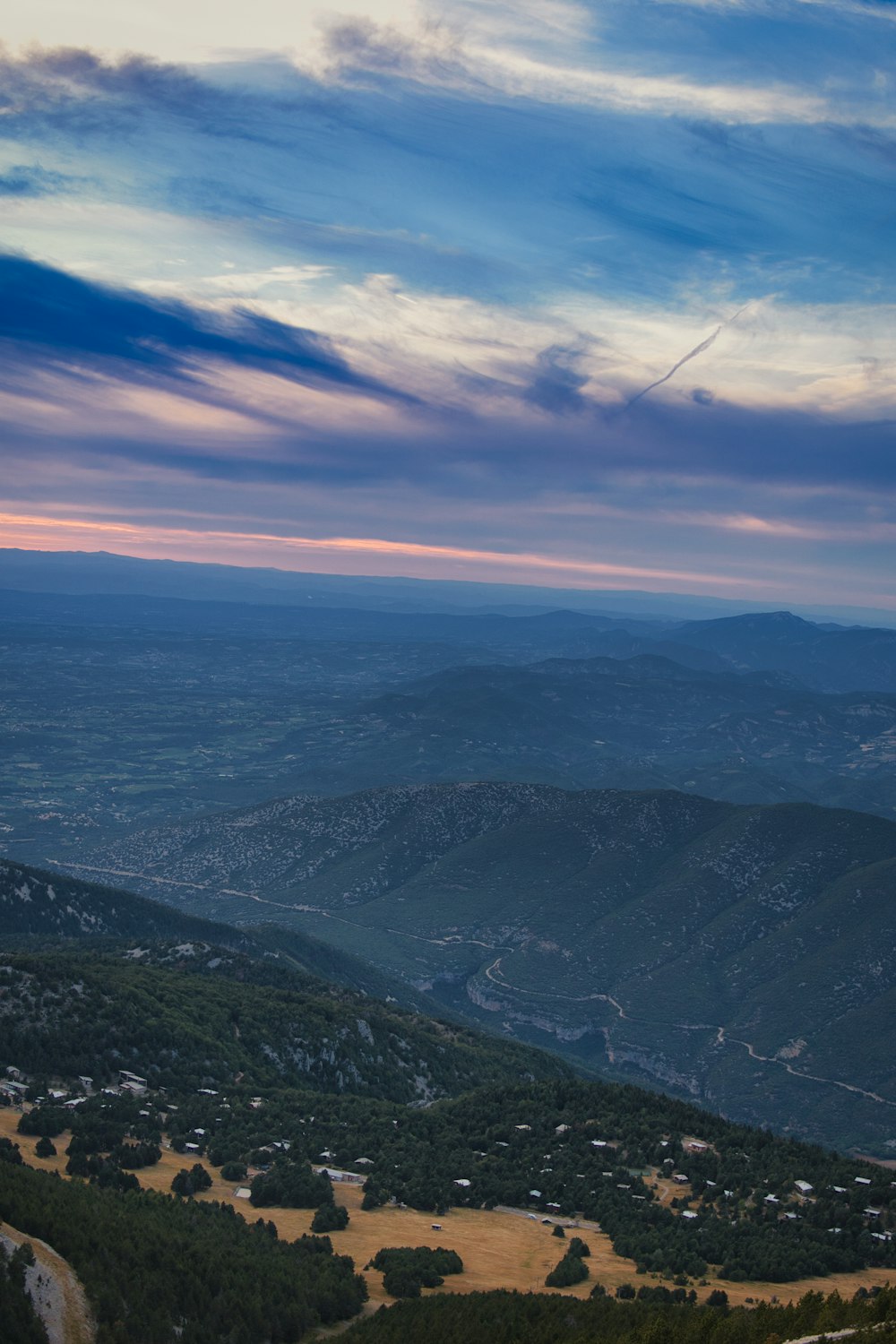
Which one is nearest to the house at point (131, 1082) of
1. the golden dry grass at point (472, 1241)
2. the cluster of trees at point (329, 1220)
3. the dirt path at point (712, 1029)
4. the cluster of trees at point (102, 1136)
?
the cluster of trees at point (102, 1136)

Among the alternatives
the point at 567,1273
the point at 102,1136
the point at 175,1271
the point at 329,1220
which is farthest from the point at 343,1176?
the point at 175,1271

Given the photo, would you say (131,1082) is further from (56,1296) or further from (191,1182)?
(56,1296)

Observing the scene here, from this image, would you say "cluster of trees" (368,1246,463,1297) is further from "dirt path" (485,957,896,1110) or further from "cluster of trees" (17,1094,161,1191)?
"dirt path" (485,957,896,1110)

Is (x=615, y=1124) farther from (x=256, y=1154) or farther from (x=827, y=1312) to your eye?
(x=827, y=1312)

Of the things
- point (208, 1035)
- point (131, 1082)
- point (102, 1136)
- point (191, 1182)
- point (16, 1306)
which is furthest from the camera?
point (208, 1035)

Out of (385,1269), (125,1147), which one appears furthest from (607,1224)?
(125,1147)

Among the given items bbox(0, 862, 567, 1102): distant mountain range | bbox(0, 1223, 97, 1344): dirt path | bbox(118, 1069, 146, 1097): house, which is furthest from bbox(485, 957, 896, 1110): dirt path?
bbox(0, 1223, 97, 1344): dirt path
